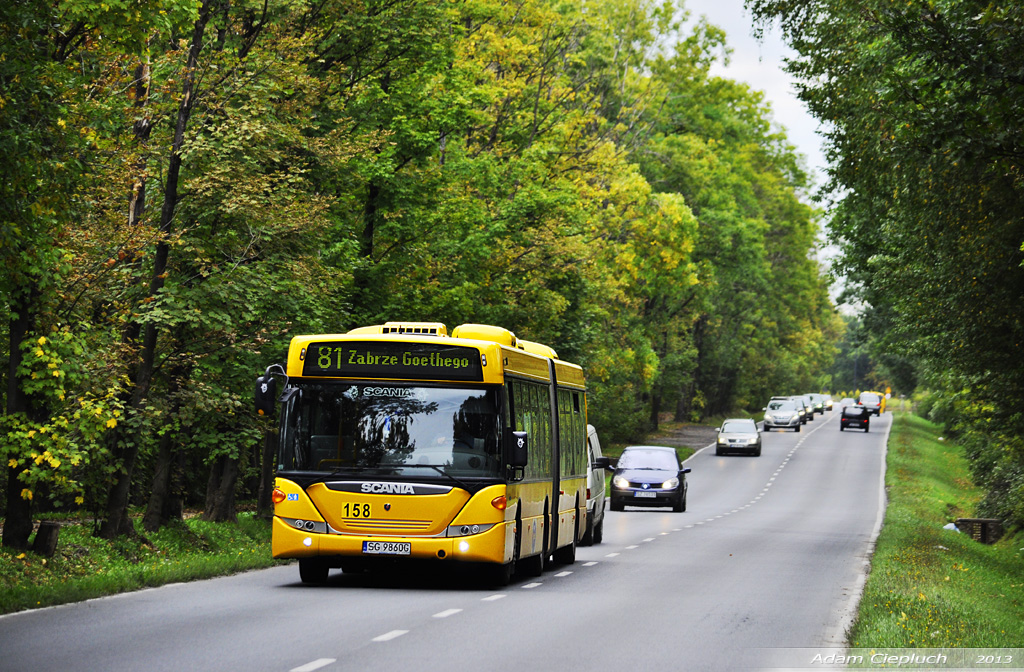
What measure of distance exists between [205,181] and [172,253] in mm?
1383

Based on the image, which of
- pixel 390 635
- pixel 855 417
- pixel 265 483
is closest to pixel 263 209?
pixel 390 635

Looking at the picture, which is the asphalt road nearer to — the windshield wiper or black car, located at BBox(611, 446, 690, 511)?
the windshield wiper

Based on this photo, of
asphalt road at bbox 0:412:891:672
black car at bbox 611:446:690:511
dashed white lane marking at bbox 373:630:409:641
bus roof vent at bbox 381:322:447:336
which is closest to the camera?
asphalt road at bbox 0:412:891:672

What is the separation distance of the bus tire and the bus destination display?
2186 mm

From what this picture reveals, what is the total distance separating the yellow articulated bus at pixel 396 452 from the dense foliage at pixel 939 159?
569cm

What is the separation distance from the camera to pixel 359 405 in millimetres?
15672

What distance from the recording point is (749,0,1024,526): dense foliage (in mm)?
14180

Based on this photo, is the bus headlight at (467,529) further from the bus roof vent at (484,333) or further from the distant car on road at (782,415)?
the distant car on road at (782,415)

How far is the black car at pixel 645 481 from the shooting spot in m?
37.6

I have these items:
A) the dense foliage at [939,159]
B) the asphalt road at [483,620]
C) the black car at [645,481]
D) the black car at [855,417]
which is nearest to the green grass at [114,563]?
the asphalt road at [483,620]

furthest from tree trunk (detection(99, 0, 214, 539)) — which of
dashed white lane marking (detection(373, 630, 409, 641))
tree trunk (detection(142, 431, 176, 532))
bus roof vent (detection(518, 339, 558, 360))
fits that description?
dashed white lane marking (detection(373, 630, 409, 641))

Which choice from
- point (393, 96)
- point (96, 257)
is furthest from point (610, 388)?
point (96, 257)

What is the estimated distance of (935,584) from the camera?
59.4 feet

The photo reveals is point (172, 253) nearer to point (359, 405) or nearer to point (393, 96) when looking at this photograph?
point (359, 405)
